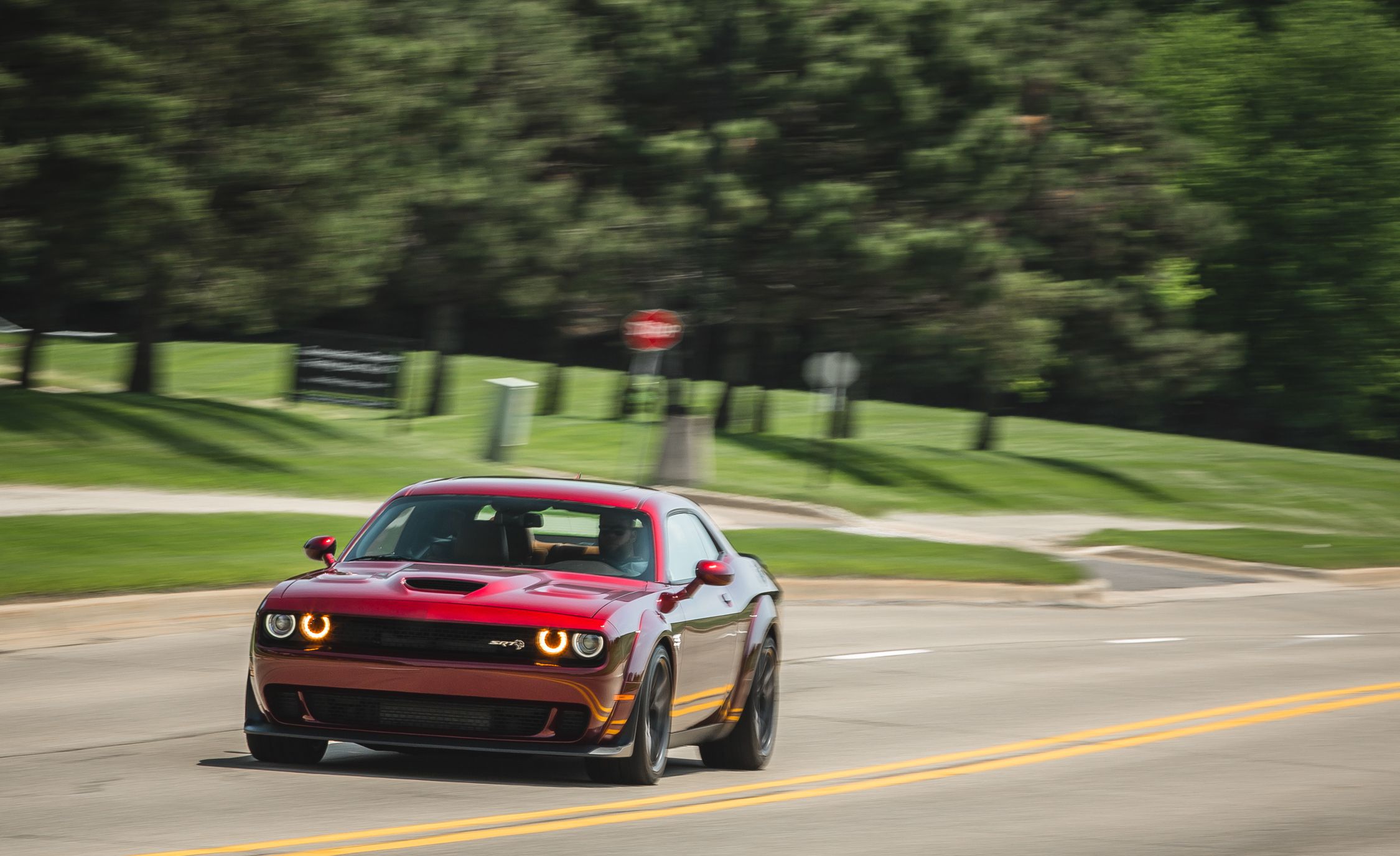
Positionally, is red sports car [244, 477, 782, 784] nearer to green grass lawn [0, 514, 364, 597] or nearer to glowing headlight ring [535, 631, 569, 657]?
glowing headlight ring [535, 631, 569, 657]

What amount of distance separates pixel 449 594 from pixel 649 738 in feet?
3.68

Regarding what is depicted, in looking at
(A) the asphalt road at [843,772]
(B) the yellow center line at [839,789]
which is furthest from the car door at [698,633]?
(B) the yellow center line at [839,789]

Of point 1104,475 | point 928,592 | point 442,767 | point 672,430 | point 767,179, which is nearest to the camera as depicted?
point 442,767

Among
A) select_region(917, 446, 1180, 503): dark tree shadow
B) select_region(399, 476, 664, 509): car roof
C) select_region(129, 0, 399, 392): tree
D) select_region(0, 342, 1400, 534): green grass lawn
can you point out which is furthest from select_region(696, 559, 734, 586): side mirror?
select_region(917, 446, 1180, 503): dark tree shadow

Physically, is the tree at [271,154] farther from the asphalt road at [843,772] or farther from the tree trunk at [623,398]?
the asphalt road at [843,772]

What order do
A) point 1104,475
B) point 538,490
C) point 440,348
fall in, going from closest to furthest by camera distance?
point 538,490
point 440,348
point 1104,475

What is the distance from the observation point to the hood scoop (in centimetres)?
834

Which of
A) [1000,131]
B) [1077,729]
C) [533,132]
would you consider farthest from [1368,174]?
[1077,729]

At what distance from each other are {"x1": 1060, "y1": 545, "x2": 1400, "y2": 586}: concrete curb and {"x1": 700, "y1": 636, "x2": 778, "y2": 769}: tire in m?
19.2

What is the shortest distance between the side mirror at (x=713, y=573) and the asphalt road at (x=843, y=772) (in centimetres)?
97

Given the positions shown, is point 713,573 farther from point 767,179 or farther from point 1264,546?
point 767,179

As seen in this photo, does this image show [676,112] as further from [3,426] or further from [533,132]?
[3,426]

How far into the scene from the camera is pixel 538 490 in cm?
955

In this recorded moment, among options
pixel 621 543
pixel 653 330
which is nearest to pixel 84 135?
pixel 653 330
